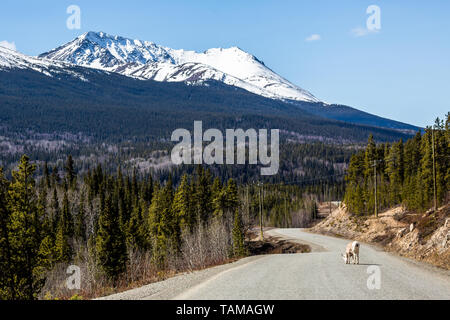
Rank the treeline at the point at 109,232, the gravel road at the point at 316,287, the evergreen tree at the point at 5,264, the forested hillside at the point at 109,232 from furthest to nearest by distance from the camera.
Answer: the treeline at the point at 109,232
the forested hillside at the point at 109,232
the evergreen tree at the point at 5,264
the gravel road at the point at 316,287

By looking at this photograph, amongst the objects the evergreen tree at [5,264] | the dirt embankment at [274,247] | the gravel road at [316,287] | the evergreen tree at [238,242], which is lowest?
the dirt embankment at [274,247]

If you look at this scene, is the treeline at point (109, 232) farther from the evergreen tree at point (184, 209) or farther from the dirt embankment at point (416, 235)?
the dirt embankment at point (416, 235)

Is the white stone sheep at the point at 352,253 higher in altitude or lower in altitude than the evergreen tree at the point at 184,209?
higher

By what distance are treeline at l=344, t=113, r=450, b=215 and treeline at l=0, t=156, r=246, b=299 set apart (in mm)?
23267

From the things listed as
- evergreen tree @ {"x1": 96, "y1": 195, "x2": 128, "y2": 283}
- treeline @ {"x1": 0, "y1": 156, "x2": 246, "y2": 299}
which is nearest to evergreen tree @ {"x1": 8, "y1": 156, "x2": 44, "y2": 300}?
treeline @ {"x1": 0, "y1": 156, "x2": 246, "y2": 299}

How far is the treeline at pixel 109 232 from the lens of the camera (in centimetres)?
3197

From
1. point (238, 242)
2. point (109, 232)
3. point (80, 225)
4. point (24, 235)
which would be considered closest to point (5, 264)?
point (24, 235)

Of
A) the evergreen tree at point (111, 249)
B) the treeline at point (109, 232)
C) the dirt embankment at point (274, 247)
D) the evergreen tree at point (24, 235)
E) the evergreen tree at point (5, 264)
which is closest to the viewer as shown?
the evergreen tree at point (5, 264)

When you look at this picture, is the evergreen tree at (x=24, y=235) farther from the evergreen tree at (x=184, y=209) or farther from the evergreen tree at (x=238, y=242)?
the evergreen tree at (x=184, y=209)

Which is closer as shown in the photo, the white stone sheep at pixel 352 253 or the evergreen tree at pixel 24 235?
the white stone sheep at pixel 352 253

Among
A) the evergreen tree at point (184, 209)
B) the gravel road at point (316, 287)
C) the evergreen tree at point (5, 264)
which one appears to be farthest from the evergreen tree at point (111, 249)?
the gravel road at point (316, 287)

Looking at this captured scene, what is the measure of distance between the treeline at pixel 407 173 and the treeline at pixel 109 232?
76.3 ft
